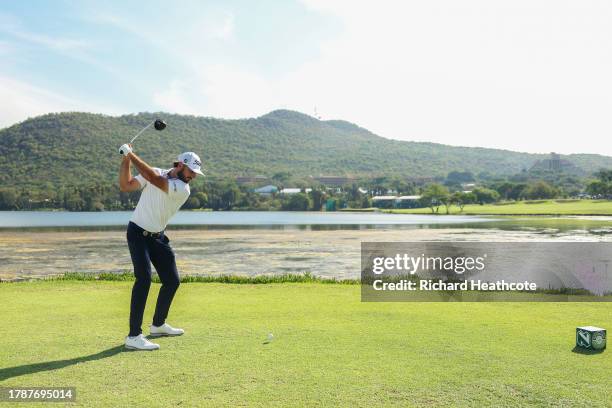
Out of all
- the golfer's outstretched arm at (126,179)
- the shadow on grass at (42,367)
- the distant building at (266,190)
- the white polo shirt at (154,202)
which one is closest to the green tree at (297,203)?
the distant building at (266,190)

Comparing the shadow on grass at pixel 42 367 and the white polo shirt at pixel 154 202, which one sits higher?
the white polo shirt at pixel 154 202

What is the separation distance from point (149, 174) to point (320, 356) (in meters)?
2.96

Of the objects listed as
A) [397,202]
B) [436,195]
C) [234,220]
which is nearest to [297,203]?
[397,202]

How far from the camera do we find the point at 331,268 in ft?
83.4

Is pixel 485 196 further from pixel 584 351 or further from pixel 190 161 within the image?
pixel 190 161

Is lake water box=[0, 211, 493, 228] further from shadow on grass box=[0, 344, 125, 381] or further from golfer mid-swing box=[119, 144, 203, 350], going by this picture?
shadow on grass box=[0, 344, 125, 381]

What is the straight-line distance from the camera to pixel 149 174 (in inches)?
271

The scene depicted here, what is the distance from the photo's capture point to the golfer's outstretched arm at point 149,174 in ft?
22.1

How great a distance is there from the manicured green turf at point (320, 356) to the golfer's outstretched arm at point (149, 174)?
200 centimetres

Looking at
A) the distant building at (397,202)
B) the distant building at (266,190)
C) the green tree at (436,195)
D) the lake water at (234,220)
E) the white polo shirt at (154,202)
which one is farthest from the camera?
the distant building at (266,190)

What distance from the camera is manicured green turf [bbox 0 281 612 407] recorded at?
521 centimetres

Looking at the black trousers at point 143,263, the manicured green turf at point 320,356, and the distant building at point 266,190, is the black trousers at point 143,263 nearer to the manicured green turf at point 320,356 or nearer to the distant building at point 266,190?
the manicured green turf at point 320,356

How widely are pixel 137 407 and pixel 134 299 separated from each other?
261 centimetres

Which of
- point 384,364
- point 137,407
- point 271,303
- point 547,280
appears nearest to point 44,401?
point 137,407
